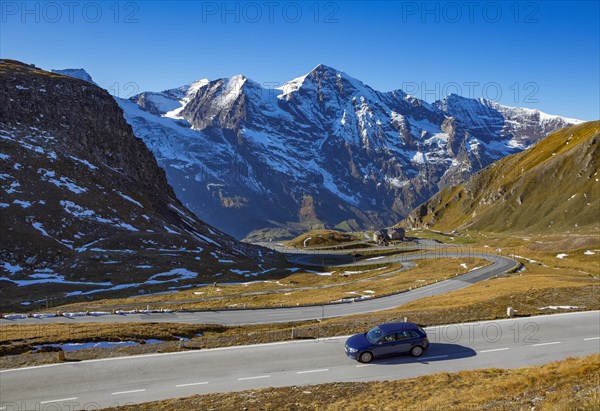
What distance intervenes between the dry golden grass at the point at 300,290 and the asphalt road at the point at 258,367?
1217 inches

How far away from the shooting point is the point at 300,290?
8294 cm

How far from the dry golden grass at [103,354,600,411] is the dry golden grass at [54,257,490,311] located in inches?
Result: 1485

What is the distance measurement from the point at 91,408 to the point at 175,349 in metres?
8.73

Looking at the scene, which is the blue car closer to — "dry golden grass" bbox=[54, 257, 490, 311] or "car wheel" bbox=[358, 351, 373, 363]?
"car wheel" bbox=[358, 351, 373, 363]

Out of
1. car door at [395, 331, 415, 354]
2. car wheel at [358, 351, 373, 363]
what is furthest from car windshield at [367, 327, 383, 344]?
car door at [395, 331, 415, 354]

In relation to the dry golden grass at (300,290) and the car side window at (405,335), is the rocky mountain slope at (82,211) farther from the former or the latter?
the car side window at (405,335)

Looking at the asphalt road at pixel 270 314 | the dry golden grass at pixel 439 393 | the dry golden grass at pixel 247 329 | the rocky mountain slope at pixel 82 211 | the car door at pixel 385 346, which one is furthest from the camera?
the rocky mountain slope at pixel 82 211

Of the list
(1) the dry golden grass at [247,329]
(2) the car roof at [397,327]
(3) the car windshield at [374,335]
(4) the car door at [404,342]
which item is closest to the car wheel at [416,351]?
(4) the car door at [404,342]

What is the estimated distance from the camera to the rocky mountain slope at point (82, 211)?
87.1 m

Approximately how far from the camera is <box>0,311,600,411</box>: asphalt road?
22.6 m

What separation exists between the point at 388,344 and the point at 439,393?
6.55m

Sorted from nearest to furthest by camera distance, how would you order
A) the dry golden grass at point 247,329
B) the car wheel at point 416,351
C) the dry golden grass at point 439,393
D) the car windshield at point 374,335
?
the dry golden grass at point 439,393 < the car windshield at point 374,335 < the car wheel at point 416,351 < the dry golden grass at point 247,329

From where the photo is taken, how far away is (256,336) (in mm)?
32062

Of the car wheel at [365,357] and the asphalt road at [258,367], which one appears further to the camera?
the car wheel at [365,357]
